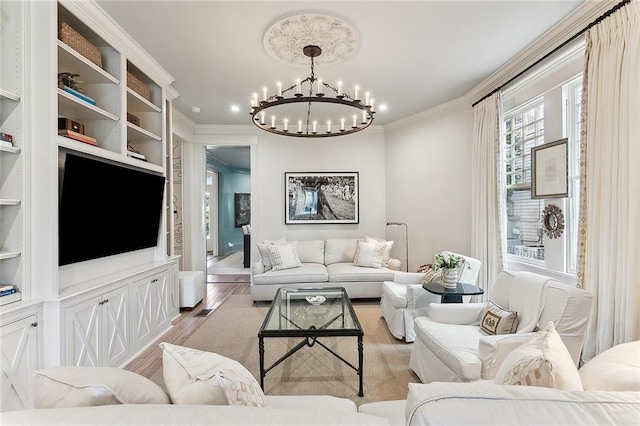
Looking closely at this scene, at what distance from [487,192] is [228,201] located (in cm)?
835

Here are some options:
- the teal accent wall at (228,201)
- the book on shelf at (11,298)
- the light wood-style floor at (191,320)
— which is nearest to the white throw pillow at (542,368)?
the light wood-style floor at (191,320)

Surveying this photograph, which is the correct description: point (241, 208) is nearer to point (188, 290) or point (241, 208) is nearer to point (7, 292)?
point (188, 290)

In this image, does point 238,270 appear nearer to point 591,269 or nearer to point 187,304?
point 187,304

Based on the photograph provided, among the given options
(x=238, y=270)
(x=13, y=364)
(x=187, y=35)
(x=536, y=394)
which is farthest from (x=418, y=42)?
(x=238, y=270)

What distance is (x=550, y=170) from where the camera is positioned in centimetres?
287

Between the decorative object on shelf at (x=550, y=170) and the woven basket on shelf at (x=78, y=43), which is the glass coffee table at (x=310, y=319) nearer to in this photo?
the decorative object on shelf at (x=550, y=170)

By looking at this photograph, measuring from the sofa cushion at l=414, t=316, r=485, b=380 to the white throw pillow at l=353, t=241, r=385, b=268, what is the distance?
230 centimetres

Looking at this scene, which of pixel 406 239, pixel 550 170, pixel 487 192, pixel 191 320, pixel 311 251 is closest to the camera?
pixel 550 170

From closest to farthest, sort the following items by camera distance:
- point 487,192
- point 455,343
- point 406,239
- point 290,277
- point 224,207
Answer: point 455,343, point 487,192, point 290,277, point 406,239, point 224,207

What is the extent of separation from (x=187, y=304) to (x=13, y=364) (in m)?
2.46

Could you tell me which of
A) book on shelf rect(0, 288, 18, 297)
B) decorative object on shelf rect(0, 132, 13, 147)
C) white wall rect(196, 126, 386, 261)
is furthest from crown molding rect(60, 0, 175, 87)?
white wall rect(196, 126, 386, 261)

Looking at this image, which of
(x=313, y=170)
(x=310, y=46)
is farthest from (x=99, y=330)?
(x=313, y=170)

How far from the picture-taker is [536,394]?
78 cm

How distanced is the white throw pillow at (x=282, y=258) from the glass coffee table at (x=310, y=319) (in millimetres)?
1138
